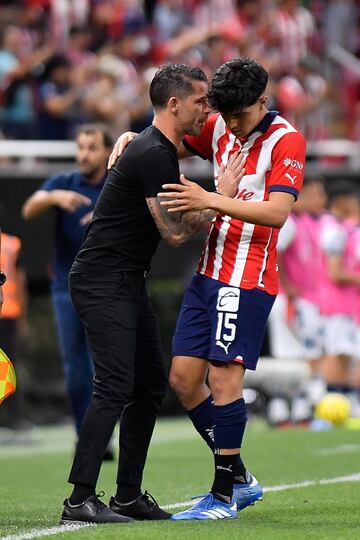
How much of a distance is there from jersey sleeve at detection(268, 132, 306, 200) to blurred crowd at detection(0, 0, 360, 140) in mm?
8958

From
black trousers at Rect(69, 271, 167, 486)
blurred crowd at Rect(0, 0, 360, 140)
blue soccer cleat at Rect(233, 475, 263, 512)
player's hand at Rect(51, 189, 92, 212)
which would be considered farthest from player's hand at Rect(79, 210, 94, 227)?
blurred crowd at Rect(0, 0, 360, 140)

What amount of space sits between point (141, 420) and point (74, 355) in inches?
125

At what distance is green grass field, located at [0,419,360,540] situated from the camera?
5945 mm

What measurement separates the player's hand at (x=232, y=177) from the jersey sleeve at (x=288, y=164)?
0.15 meters

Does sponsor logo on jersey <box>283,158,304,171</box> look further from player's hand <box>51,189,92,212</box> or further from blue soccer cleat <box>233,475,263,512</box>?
player's hand <box>51,189,92,212</box>

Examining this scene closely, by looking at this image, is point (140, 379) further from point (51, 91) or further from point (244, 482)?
point (51, 91)

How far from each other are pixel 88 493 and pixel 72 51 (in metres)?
10.6

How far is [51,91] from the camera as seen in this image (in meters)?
15.3

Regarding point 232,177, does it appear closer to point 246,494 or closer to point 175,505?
point 246,494

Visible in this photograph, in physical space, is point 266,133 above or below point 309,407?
above

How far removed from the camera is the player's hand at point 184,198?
6.07 meters

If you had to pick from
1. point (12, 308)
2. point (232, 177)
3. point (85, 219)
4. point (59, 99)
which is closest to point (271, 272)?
point (232, 177)

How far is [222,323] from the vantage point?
6.44 m

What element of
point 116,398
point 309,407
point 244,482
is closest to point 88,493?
point 116,398
